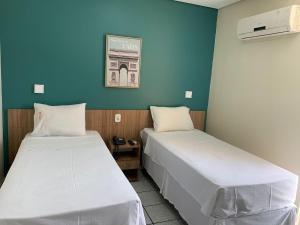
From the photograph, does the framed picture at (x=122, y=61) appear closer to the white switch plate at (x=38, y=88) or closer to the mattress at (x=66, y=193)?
the white switch plate at (x=38, y=88)

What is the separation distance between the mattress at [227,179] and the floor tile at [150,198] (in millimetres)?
392

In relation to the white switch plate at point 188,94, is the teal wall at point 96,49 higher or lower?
higher

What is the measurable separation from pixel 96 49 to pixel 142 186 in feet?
6.09

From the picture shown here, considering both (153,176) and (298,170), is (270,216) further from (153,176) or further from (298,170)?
(153,176)

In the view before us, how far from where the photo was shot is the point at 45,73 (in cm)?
281

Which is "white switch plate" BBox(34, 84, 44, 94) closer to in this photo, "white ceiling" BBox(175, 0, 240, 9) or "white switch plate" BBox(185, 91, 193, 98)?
"white switch plate" BBox(185, 91, 193, 98)

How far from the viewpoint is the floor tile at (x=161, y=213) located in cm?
227

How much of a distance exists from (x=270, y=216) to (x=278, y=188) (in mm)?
247

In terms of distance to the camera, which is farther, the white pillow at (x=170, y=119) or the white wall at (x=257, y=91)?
the white pillow at (x=170, y=119)

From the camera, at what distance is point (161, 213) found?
2.36 m

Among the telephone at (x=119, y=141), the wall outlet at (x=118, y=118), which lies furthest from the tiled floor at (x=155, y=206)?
the wall outlet at (x=118, y=118)

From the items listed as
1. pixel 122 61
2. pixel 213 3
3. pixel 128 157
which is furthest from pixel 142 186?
pixel 213 3

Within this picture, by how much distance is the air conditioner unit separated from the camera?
2.19 m

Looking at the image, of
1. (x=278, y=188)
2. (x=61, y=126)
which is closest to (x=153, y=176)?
(x=61, y=126)
